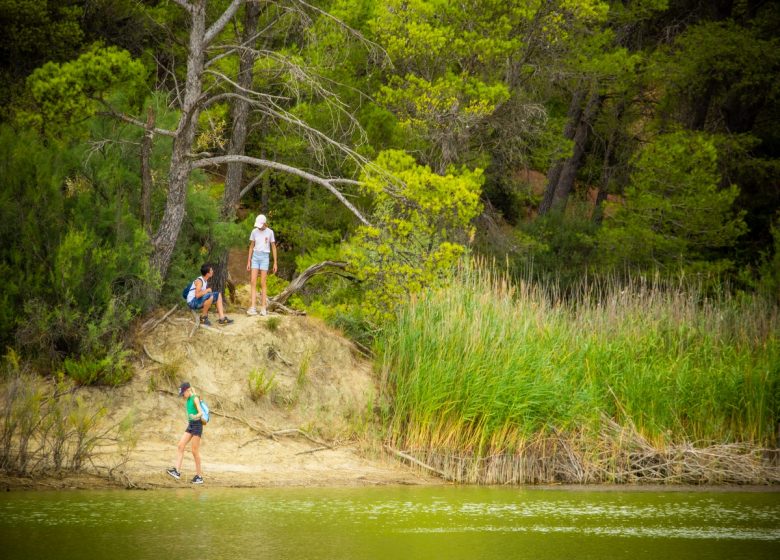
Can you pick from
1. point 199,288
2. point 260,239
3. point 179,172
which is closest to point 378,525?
point 199,288

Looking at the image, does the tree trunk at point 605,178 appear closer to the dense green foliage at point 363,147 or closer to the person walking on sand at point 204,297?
the dense green foliage at point 363,147

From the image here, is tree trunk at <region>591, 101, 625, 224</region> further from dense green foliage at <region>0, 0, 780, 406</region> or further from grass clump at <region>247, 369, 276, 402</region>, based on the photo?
grass clump at <region>247, 369, 276, 402</region>

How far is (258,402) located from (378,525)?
18.7 feet

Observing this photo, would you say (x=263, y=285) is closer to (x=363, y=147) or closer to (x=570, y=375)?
(x=570, y=375)

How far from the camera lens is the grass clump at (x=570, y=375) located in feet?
53.8

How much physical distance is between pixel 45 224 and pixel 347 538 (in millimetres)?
8116

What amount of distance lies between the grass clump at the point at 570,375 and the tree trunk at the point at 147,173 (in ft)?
14.6

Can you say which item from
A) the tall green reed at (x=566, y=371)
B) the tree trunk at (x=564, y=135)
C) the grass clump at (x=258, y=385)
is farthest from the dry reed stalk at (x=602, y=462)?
the tree trunk at (x=564, y=135)

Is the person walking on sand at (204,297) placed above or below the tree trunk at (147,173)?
below

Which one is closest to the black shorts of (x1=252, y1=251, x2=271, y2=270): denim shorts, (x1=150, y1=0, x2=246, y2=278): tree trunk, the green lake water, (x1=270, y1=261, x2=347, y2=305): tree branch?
the green lake water

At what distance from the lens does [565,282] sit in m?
29.8

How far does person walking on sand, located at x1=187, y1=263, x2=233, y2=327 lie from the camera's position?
17191 millimetres

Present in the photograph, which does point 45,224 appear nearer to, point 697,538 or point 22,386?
point 22,386

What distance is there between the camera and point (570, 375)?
17.1 meters
